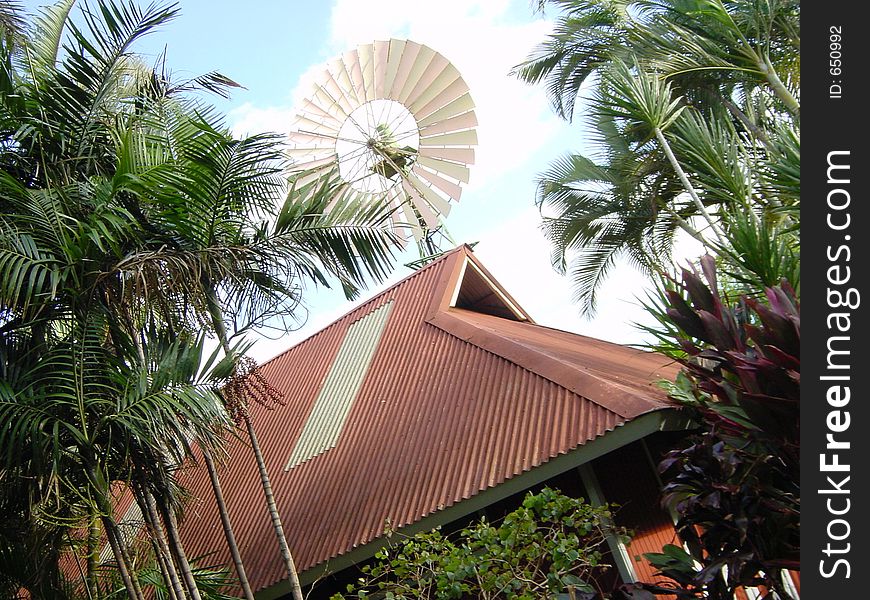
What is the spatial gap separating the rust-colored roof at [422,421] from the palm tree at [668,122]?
157 cm

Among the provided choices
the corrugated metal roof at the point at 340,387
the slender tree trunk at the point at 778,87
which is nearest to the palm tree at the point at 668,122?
the slender tree trunk at the point at 778,87

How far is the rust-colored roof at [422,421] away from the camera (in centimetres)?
735

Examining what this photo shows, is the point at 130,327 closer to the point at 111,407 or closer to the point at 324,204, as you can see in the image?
the point at 111,407

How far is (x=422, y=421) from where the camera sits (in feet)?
29.2

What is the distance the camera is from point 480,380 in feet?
28.8

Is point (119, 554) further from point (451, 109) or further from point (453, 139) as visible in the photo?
point (451, 109)

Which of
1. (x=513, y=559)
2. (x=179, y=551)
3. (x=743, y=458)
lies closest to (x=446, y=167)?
(x=179, y=551)

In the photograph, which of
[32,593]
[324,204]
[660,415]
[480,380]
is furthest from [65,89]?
[660,415]

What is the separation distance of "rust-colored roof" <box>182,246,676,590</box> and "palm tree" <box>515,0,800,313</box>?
1574 mm

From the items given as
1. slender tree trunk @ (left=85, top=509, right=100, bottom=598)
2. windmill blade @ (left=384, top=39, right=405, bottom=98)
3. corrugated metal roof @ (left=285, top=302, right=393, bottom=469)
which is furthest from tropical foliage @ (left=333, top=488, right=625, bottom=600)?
windmill blade @ (left=384, top=39, right=405, bottom=98)

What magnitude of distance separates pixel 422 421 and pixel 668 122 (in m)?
4.27

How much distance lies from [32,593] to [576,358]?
6.00 meters

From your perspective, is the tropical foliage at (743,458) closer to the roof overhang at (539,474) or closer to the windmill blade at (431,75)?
the roof overhang at (539,474)

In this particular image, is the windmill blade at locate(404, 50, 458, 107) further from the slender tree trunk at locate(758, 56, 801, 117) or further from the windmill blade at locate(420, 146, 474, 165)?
the slender tree trunk at locate(758, 56, 801, 117)
